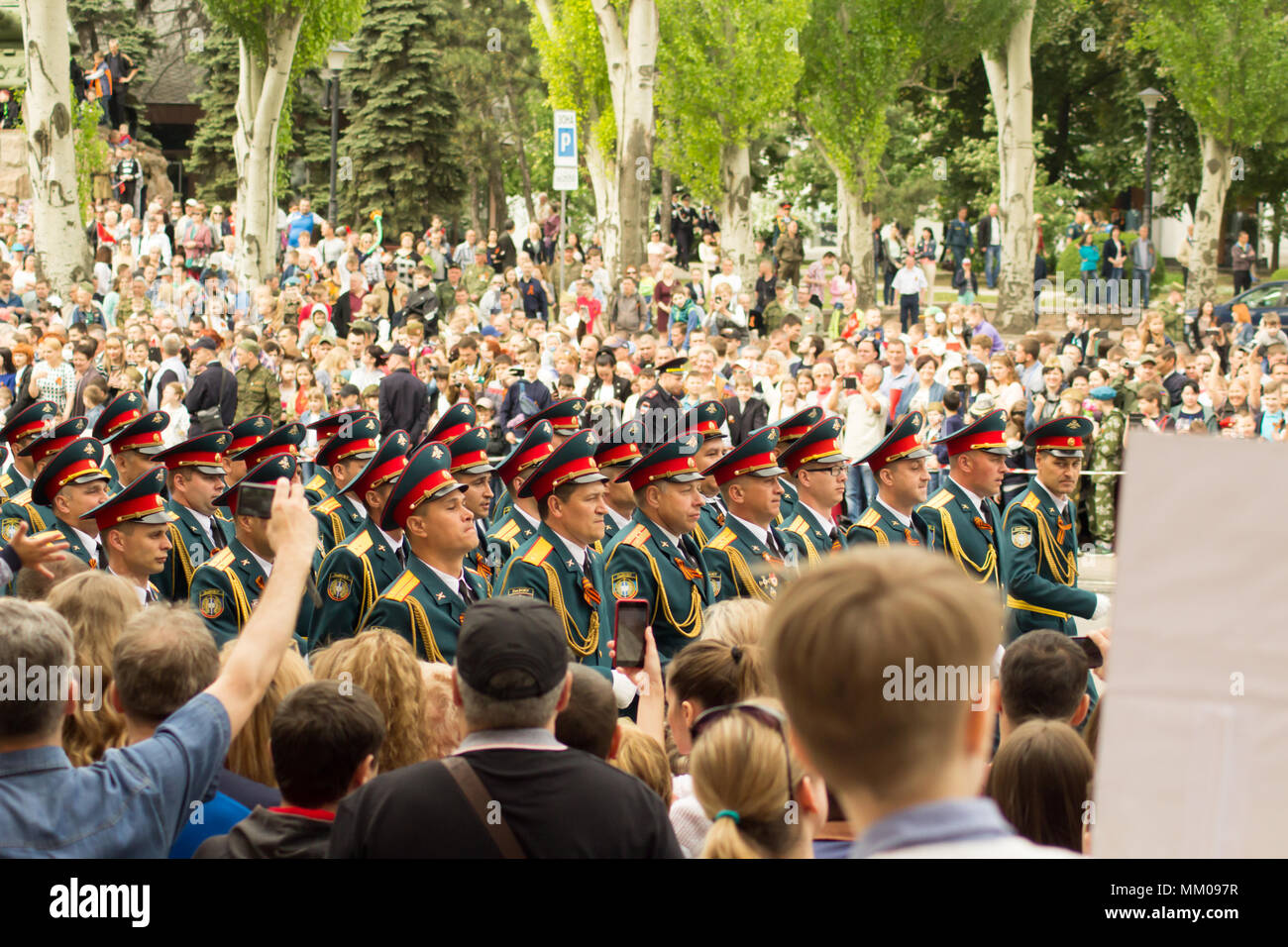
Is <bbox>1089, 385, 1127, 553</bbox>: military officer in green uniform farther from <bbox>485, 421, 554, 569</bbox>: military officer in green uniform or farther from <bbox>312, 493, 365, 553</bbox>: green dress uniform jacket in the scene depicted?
<bbox>312, 493, 365, 553</bbox>: green dress uniform jacket

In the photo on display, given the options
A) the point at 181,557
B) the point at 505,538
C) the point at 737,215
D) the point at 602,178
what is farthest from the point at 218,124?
the point at 181,557

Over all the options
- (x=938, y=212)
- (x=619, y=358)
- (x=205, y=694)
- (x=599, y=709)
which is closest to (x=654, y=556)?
(x=599, y=709)

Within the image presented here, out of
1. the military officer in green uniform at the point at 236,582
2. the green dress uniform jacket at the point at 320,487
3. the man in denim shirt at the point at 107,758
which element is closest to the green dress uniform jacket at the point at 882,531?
the military officer in green uniform at the point at 236,582

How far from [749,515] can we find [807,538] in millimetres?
424

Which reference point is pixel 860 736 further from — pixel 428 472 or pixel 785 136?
pixel 785 136

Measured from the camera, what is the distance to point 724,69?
2419 centimetres

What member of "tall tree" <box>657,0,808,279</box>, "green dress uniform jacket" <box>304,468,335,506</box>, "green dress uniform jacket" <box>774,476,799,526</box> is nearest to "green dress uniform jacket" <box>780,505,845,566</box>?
"green dress uniform jacket" <box>774,476,799,526</box>

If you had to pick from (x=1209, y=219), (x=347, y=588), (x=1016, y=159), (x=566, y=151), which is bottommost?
(x=347, y=588)

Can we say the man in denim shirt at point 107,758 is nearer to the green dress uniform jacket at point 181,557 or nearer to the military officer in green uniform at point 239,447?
the green dress uniform jacket at point 181,557

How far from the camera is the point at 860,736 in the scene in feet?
6.23

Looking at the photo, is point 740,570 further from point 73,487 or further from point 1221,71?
point 1221,71

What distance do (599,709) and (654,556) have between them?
10.4 ft

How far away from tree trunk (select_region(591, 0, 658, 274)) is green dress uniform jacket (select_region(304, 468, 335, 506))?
42.7 ft

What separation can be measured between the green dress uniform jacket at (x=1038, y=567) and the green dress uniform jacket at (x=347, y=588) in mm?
2959
